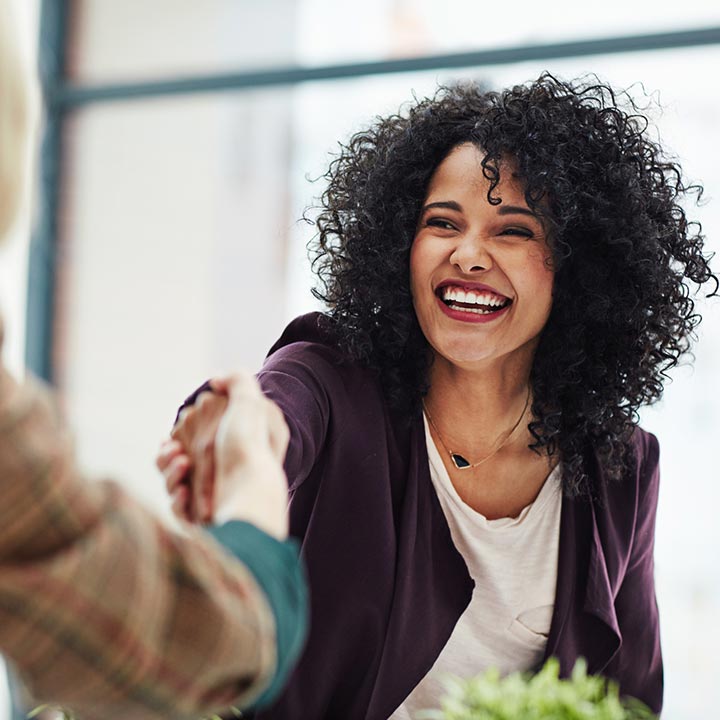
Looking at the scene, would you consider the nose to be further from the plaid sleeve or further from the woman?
the plaid sleeve

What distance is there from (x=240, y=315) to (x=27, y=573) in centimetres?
327

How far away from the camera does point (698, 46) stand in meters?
2.95

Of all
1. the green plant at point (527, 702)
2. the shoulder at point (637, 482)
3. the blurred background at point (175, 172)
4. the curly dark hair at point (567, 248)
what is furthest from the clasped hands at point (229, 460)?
the blurred background at point (175, 172)

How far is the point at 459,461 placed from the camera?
72.2 inches

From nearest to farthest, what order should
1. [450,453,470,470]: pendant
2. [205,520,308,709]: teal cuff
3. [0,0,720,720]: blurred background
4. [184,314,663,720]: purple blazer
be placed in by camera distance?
[205,520,308,709]: teal cuff
[184,314,663,720]: purple blazer
[450,453,470,470]: pendant
[0,0,720,720]: blurred background

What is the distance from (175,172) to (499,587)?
268cm

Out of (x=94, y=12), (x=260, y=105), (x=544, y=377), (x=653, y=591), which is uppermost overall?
(x=94, y=12)

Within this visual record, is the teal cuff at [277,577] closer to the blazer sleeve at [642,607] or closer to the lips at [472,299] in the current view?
the lips at [472,299]

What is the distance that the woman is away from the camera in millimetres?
1646

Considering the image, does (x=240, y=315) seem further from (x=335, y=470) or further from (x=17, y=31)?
(x=17, y=31)

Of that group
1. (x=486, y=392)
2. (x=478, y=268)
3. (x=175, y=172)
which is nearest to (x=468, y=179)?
(x=478, y=268)

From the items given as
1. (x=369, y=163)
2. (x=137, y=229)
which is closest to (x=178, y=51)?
(x=137, y=229)

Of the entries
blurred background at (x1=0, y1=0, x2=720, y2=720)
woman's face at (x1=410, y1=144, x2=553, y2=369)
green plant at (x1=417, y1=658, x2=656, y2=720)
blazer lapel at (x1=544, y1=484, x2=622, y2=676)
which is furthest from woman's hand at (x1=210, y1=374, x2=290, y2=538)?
blurred background at (x1=0, y1=0, x2=720, y2=720)

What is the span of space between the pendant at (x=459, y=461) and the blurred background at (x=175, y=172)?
67.2 inches
